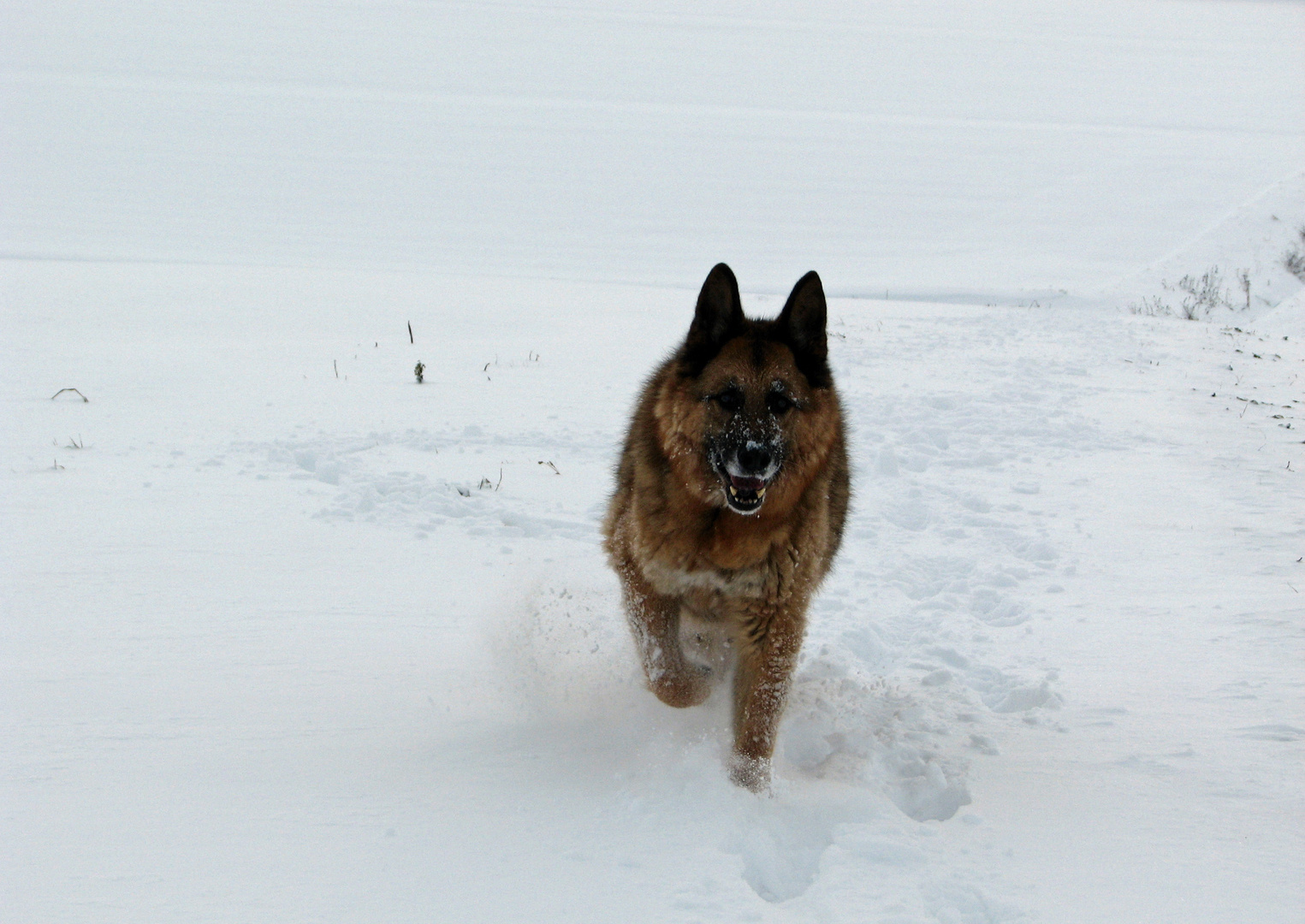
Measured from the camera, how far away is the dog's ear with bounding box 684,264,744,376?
12.1 ft

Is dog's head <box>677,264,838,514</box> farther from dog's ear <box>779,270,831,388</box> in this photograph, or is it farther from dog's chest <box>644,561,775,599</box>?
dog's chest <box>644,561,775,599</box>

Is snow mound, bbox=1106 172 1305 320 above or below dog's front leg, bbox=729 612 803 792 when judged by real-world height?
above

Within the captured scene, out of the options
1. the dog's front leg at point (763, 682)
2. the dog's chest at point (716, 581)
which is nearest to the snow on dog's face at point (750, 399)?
the dog's chest at point (716, 581)

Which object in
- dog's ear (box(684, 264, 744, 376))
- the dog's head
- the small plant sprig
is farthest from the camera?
the small plant sprig

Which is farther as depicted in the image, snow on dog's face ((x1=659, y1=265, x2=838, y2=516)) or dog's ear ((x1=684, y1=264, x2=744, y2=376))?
dog's ear ((x1=684, y1=264, x2=744, y2=376))

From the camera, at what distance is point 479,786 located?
301 cm

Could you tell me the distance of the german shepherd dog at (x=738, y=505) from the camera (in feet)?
11.4

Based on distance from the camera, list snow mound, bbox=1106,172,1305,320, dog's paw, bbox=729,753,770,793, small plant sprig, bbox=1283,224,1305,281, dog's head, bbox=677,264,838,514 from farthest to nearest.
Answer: small plant sprig, bbox=1283,224,1305,281 < snow mound, bbox=1106,172,1305,320 < dog's head, bbox=677,264,838,514 < dog's paw, bbox=729,753,770,793

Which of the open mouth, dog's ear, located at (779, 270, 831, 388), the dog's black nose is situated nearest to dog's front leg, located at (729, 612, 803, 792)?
the open mouth

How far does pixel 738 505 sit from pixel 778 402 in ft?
1.60

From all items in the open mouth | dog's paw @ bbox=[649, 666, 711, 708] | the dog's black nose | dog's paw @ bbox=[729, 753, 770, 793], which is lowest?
dog's paw @ bbox=[729, 753, 770, 793]

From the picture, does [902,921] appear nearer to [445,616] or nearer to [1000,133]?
[445,616]

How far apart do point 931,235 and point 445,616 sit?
74.7 feet

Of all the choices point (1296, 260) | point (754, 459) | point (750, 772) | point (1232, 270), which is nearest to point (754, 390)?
point (754, 459)
